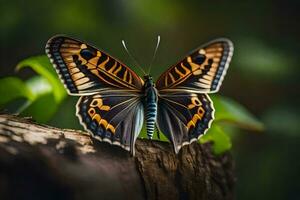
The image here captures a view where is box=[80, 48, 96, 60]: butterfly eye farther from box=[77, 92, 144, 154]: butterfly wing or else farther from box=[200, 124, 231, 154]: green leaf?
box=[200, 124, 231, 154]: green leaf

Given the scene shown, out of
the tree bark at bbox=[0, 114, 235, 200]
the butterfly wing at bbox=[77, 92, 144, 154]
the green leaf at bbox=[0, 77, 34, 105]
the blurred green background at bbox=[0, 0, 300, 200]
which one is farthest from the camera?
the blurred green background at bbox=[0, 0, 300, 200]

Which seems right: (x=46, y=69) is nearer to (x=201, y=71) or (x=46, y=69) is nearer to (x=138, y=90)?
(x=138, y=90)

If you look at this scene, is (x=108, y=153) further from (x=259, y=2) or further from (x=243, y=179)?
(x=259, y=2)

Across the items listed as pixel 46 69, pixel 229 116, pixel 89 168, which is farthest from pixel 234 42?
pixel 89 168

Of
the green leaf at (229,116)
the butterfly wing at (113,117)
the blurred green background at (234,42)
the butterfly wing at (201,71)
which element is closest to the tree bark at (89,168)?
the butterfly wing at (113,117)

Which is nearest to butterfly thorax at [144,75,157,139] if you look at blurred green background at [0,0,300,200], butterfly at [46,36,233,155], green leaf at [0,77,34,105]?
butterfly at [46,36,233,155]

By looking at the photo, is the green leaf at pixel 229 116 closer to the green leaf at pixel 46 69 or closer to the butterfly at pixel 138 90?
the butterfly at pixel 138 90
